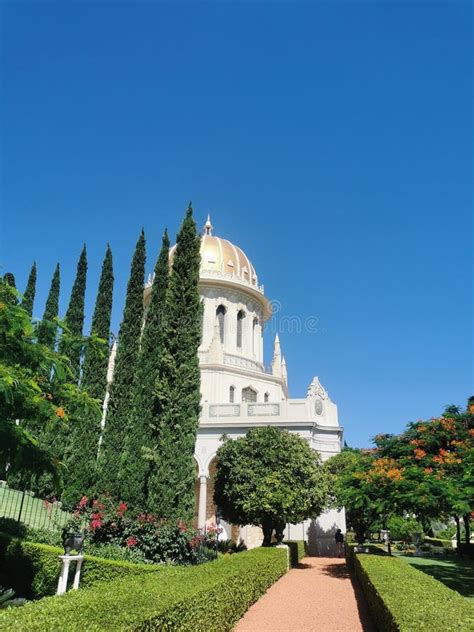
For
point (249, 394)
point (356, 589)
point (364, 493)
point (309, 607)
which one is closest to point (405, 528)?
point (249, 394)

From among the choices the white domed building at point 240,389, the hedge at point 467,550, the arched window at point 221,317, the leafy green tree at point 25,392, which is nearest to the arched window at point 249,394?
the white domed building at point 240,389

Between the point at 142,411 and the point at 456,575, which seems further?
the point at 142,411

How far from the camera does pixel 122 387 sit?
21.8m

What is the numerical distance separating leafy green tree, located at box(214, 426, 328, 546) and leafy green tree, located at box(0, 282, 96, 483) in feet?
41.1

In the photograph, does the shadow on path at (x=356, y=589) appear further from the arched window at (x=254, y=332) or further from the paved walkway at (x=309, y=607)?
the arched window at (x=254, y=332)

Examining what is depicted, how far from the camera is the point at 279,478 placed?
21.0m

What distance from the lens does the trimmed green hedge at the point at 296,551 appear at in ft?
67.6

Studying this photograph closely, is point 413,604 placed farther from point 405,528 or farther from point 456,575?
point 405,528

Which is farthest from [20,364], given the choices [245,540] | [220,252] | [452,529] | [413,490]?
[452,529]

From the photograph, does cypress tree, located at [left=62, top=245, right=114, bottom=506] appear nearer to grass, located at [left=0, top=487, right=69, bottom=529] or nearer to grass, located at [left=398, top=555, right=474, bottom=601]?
grass, located at [left=0, top=487, right=69, bottom=529]

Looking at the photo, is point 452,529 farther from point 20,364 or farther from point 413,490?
point 20,364

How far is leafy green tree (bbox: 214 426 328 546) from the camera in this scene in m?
20.4

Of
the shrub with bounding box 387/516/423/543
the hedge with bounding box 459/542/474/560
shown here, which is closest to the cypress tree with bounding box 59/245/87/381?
the hedge with bounding box 459/542/474/560

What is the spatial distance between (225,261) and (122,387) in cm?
2423
